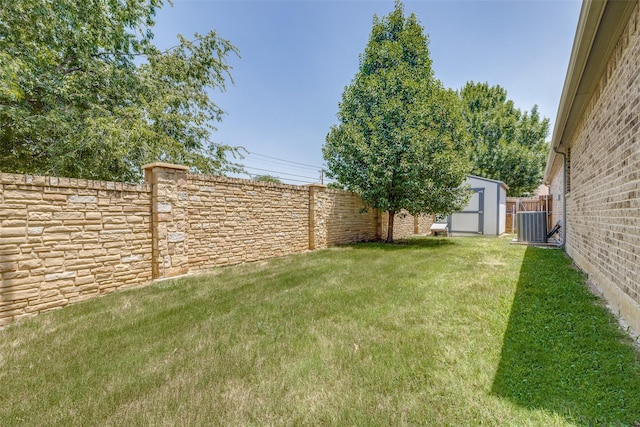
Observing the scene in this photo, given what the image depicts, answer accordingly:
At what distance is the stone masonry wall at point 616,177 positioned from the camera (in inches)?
105

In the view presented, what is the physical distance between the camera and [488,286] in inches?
180

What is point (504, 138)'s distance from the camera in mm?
21062

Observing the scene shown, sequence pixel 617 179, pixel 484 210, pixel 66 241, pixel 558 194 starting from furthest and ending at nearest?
pixel 484 210, pixel 558 194, pixel 66 241, pixel 617 179

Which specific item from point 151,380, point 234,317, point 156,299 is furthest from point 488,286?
point 156,299

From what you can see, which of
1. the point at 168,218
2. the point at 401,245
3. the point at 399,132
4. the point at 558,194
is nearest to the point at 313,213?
the point at 401,245

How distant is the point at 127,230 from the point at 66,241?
87 cm

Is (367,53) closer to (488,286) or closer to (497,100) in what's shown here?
(488,286)

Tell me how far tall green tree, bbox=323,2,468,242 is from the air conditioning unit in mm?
2146

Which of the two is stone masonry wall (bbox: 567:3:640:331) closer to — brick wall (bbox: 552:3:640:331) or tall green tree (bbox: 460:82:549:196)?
brick wall (bbox: 552:3:640:331)

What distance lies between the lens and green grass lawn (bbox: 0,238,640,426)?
179 centimetres

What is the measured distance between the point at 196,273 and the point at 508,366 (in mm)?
5577

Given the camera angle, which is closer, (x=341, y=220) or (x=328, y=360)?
(x=328, y=360)

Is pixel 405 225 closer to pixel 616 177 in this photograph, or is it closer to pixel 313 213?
pixel 313 213

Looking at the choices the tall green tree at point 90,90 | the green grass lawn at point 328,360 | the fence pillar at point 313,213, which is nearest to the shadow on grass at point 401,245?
the fence pillar at point 313,213
